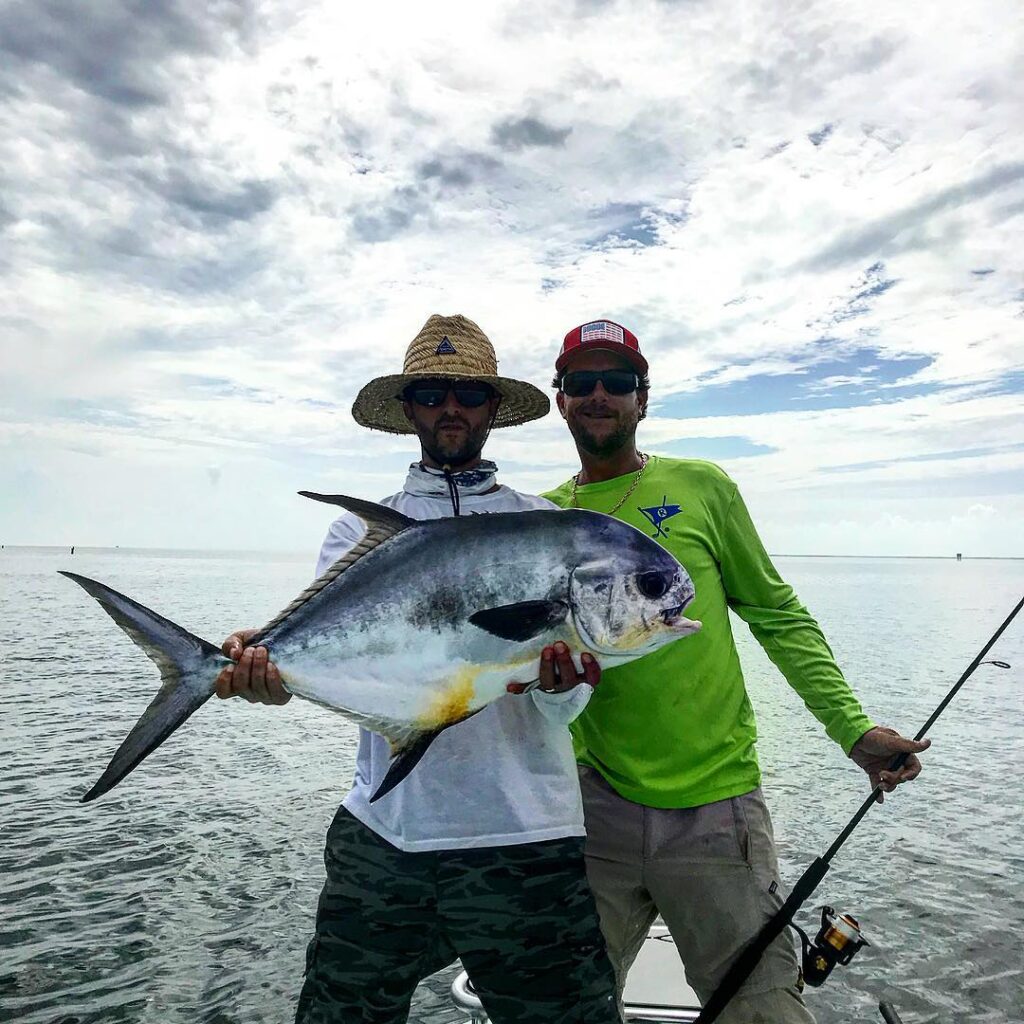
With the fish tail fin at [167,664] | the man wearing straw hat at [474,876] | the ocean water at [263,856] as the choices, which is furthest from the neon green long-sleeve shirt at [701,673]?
the ocean water at [263,856]

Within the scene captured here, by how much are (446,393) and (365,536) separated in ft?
2.76

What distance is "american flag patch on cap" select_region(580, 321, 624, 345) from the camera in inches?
154

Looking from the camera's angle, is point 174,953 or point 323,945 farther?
point 174,953

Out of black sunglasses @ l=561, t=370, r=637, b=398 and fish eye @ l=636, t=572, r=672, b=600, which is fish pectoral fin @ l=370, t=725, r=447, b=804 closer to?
fish eye @ l=636, t=572, r=672, b=600

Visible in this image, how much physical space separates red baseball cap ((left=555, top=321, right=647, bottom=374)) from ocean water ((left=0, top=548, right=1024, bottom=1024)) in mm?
5335

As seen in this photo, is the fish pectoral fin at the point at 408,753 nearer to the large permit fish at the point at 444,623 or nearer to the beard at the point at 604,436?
the large permit fish at the point at 444,623

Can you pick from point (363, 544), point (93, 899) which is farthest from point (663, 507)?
point (93, 899)

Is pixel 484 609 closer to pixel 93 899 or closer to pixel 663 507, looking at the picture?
pixel 663 507

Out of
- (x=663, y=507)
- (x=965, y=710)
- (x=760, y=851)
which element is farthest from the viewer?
(x=965, y=710)

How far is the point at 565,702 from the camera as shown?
9.70 feet

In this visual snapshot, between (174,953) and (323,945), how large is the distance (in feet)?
16.2

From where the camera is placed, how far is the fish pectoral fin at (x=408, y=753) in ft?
9.13

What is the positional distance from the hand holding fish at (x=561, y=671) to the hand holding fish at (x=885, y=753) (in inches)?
53.1

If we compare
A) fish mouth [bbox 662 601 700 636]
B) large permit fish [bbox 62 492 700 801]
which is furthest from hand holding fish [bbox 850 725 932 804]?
large permit fish [bbox 62 492 700 801]
